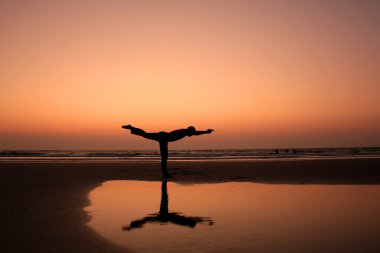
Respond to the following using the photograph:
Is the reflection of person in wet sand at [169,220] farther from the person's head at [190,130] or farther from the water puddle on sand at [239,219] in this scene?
the person's head at [190,130]

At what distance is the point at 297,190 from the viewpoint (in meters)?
18.3

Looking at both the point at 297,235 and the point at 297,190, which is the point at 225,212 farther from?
the point at 297,190

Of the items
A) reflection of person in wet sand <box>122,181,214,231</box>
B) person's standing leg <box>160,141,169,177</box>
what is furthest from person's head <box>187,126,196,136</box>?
reflection of person in wet sand <box>122,181,214,231</box>

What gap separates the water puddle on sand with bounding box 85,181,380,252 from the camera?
8.34 meters

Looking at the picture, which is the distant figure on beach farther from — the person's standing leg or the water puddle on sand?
the water puddle on sand

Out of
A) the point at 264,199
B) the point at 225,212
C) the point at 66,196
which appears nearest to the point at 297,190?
the point at 264,199

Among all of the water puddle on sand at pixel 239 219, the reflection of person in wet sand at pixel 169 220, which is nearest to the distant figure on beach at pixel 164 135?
the water puddle on sand at pixel 239 219

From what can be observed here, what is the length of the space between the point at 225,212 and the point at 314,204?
3.83 metres

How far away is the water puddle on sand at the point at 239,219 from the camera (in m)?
8.34

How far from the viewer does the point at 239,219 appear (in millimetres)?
11109

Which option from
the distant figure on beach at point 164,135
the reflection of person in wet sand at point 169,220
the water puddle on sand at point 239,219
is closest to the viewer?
the water puddle on sand at point 239,219

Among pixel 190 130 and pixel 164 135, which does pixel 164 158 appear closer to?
pixel 164 135

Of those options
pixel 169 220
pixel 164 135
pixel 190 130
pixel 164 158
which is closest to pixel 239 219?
pixel 169 220

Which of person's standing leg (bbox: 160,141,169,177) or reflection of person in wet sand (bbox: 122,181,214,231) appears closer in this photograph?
reflection of person in wet sand (bbox: 122,181,214,231)
